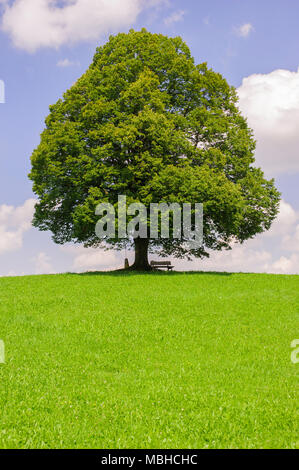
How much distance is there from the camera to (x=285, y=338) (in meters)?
16.8

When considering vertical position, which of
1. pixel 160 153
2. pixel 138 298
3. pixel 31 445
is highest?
pixel 160 153

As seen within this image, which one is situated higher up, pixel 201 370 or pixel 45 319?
pixel 45 319

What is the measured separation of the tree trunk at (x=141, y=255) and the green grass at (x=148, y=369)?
1016 cm

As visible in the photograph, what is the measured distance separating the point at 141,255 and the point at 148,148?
940 cm

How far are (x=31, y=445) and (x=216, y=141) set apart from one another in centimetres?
2962

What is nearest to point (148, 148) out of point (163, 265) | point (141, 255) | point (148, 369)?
point (141, 255)

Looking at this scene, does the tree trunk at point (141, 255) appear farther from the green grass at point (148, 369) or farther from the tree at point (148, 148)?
the green grass at point (148, 369)

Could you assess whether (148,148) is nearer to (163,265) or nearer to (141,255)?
(141,255)

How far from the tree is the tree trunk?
0.09m

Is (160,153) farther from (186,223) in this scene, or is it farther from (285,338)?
(285,338)

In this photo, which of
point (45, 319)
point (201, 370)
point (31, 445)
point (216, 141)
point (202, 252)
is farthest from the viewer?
point (202, 252)

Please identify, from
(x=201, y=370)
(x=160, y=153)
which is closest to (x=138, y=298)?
(x=201, y=370)

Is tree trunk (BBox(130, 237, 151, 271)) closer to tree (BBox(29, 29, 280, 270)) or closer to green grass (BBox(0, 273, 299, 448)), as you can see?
tree (BBox(29, 29, 280, 270))

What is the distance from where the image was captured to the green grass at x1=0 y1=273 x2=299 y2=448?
28.4 feet
